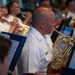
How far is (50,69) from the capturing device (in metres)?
1.93

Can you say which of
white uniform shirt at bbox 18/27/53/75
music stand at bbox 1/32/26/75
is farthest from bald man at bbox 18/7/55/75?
music stand at bbox 1/32/26/75

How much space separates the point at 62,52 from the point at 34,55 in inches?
9.9

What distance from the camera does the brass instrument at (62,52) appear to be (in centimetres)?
182

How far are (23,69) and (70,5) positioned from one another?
3.90m

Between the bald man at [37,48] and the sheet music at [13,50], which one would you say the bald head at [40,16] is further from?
the sheet music at [13,50]

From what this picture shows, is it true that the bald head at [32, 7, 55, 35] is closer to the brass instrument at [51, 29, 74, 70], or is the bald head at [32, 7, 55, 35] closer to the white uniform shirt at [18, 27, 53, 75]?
the white uniform shirt at [18, 27, 53, 75]

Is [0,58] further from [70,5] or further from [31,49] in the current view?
[70,5]

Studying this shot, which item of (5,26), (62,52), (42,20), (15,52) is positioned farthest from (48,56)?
(5,26)

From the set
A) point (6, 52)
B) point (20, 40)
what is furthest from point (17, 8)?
point (6, 52)

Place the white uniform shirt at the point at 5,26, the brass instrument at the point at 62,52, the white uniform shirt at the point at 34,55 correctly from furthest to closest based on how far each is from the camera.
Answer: the white uniform shirt at the point at 5,26
the brass instrument at the point at 62,52
the white uniform shirt at the point at 34,55

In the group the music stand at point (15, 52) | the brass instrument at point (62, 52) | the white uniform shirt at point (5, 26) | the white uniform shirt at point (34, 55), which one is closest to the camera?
the music stand at point (15, 52)

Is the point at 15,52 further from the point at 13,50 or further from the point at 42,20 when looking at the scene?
the point at 42,20

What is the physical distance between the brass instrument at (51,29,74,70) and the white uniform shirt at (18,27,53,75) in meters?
0.06

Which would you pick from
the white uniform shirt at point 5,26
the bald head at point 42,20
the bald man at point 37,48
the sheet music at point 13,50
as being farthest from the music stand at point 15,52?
the white uniform shirt at point 5,26
